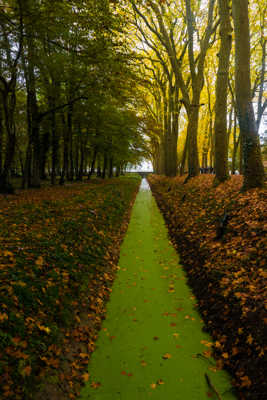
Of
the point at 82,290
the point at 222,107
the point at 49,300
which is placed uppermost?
the point at 222,107

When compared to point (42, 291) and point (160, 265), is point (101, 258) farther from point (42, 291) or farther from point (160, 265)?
point (42, 291)

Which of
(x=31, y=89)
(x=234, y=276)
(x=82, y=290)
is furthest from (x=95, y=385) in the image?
(x=31, y=89)

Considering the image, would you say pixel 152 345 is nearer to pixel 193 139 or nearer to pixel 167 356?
pixel 167 356

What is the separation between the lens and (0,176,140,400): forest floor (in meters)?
3.05

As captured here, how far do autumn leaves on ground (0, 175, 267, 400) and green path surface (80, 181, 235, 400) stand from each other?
219 millimetres

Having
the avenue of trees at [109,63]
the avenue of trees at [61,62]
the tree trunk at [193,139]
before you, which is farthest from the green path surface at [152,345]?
the tree trunk at [193,139]

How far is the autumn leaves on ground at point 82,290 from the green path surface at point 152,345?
0.22m

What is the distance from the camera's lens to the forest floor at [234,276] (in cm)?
337

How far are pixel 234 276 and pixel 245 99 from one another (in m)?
5.64

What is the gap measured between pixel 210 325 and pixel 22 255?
3.78 meters

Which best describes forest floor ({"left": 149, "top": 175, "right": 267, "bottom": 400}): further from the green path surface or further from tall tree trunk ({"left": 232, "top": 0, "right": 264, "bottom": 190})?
tall tree trunk ({"left": 232, "top": 0, "right": 264, "bottom": 190})

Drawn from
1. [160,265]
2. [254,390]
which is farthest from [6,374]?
[160,265]

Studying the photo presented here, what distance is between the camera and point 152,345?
4.15 metres

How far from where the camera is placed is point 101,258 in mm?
7062
